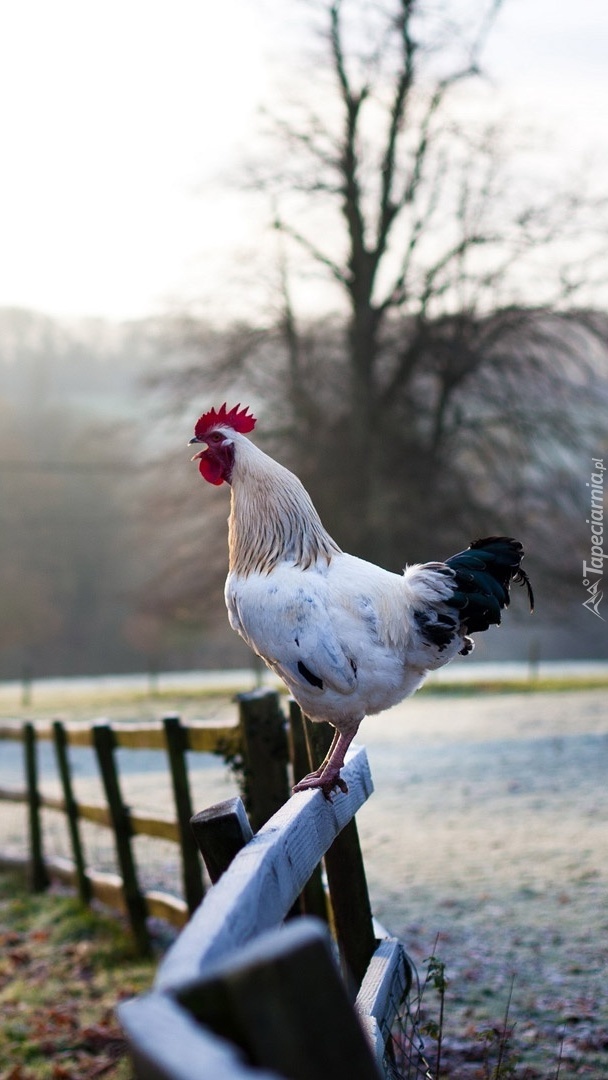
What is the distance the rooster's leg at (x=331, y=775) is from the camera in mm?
2980

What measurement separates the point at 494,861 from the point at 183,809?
105 inches

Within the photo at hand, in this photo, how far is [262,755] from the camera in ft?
15.0

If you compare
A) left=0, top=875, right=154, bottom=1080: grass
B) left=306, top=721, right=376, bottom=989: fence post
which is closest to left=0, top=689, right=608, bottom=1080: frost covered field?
left=306, top=721, right=376, bottom=989: fence post

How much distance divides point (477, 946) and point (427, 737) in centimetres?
1052

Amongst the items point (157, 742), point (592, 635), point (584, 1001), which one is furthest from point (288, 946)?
point (592, 635)

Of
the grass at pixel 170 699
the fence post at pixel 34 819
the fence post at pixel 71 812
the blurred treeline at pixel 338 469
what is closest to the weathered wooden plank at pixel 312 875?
the fence post at pixel 71 812

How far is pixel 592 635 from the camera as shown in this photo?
40.9 metres

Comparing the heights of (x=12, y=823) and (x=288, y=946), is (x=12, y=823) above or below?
below

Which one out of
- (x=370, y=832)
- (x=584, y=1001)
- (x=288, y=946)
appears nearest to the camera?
(x=288, y=946)

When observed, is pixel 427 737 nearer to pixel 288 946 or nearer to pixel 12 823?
pixel 12 823

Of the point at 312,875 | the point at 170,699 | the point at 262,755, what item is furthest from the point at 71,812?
the point at 170,699

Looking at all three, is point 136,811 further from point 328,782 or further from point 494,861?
point 328,782

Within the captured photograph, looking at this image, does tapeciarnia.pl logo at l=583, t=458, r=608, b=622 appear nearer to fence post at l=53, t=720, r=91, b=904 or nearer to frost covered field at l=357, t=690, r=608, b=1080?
frost covered field at l=357, t=690, r=608, b=1080

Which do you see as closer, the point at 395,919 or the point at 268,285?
the point at 395,919
